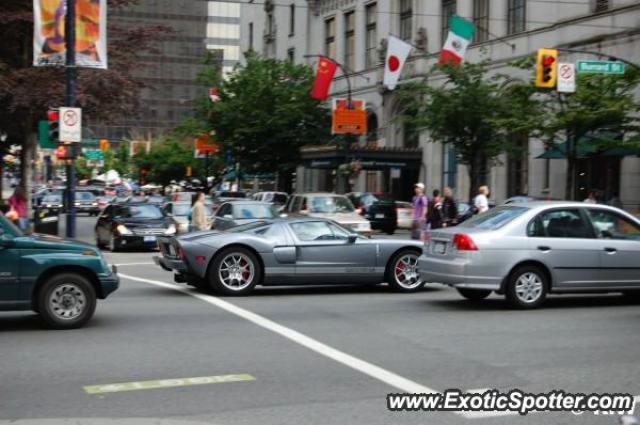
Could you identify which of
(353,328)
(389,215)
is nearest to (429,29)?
(389,215)

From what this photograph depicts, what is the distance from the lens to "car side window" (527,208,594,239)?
12.4 meters

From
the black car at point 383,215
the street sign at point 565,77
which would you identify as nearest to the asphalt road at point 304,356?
the street sign at point 565,77

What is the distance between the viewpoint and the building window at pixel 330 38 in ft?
189

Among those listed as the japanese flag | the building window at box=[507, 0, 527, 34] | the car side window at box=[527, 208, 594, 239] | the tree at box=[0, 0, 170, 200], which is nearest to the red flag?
the japanese flag

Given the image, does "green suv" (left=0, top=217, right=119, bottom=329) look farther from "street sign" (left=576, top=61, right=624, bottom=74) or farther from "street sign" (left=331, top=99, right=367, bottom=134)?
"street sign" (left=331, top=99, right=367, bottom=134)

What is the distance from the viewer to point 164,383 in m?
7.48

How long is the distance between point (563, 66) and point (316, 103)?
22772 millimetres

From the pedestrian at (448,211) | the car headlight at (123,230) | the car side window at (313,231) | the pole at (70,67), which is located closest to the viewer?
the car side window at (313,231)

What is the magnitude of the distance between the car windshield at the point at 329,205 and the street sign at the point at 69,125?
8189 mm

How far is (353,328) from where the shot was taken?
10531 mm

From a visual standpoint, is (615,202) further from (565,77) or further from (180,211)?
(180,211)

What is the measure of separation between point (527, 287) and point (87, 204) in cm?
4477

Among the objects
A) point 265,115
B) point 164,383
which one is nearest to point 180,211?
point 265,115

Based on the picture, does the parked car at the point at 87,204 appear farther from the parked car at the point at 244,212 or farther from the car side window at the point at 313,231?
the car side window at the point at 313,231
